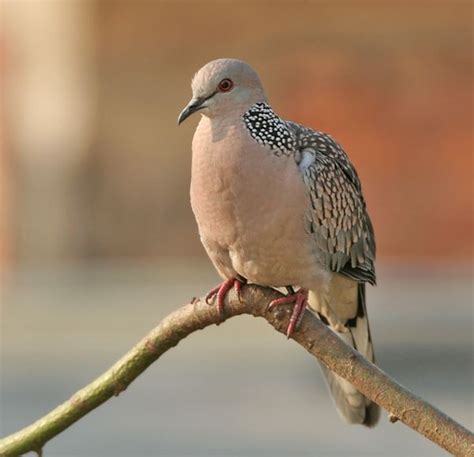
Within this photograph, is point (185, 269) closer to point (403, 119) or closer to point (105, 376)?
point (403, 119)

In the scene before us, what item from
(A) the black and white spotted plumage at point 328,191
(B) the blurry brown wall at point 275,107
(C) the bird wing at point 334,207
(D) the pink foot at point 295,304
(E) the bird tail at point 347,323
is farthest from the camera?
(B) the blurry brown wall at point 275,107

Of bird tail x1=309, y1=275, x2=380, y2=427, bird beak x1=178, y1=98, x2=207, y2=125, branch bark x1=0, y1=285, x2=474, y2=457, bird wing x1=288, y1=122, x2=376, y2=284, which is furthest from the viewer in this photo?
bird tail x1=309, y1=275, x2=380, y2=427

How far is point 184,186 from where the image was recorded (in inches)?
432

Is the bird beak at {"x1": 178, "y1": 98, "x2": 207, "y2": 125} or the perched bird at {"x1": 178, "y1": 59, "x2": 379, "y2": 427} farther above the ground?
the bird beak at {"x1": 178, "y1": 98, "x2": 207, "y2": 125}

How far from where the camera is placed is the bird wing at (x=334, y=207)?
3.27 metres

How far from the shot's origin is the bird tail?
3.52m

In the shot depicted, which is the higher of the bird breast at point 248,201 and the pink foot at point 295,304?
the bird breast at point 248,201

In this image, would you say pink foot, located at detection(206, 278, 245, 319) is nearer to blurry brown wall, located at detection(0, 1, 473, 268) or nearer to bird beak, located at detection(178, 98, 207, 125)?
bird beak, located at detection(178, 98, 207, 125)

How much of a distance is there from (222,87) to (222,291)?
420 mm

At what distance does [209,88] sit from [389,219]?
297 inches

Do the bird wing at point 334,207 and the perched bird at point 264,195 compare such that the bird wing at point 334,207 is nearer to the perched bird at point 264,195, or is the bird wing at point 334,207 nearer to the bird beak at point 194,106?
the perched bird at point 264,195

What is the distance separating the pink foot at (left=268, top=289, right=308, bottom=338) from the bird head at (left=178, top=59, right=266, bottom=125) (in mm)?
399

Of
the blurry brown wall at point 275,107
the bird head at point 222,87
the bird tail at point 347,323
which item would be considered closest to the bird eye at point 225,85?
the bird head at point 222,87

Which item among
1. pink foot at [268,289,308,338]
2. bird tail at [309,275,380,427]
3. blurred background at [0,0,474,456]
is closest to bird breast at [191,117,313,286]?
pink foot at [268,289,308,338]
